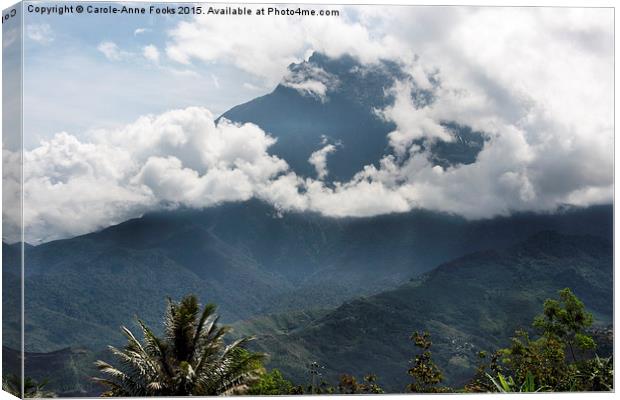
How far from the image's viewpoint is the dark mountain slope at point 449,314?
33969 millimetres

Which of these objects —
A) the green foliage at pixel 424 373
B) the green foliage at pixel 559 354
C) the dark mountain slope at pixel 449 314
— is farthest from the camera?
the dark mountain slope at pixel 449 314

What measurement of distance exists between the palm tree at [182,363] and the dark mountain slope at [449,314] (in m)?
14.2

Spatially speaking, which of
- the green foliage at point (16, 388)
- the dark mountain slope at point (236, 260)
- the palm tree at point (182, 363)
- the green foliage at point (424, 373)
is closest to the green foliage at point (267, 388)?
the palm tree at point (182, 363)

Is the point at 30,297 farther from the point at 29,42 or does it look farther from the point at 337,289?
the point at 29,42

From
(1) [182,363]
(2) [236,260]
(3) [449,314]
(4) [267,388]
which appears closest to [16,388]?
(1) [182,363]

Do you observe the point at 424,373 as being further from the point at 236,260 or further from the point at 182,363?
the point at 236,260

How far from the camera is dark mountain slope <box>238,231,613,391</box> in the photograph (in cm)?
3397

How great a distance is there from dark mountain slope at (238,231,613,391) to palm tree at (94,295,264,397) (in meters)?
14.2

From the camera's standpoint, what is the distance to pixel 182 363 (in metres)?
16.5

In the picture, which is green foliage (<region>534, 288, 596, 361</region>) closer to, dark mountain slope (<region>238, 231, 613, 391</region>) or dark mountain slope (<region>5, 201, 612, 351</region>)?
dark mountain slope (<region>238, 231, 613, 391</region>)

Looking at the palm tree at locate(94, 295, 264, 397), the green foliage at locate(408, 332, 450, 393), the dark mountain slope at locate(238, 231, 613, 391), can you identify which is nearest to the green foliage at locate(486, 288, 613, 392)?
the dark mountain slope at locate(238, 231, 613, 391)

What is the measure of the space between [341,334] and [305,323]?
2.59 meters

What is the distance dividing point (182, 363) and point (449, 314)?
20.8 meters

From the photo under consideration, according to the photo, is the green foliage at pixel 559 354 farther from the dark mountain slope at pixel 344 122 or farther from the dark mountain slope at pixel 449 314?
the dark mountain slope at pixel 344 122
